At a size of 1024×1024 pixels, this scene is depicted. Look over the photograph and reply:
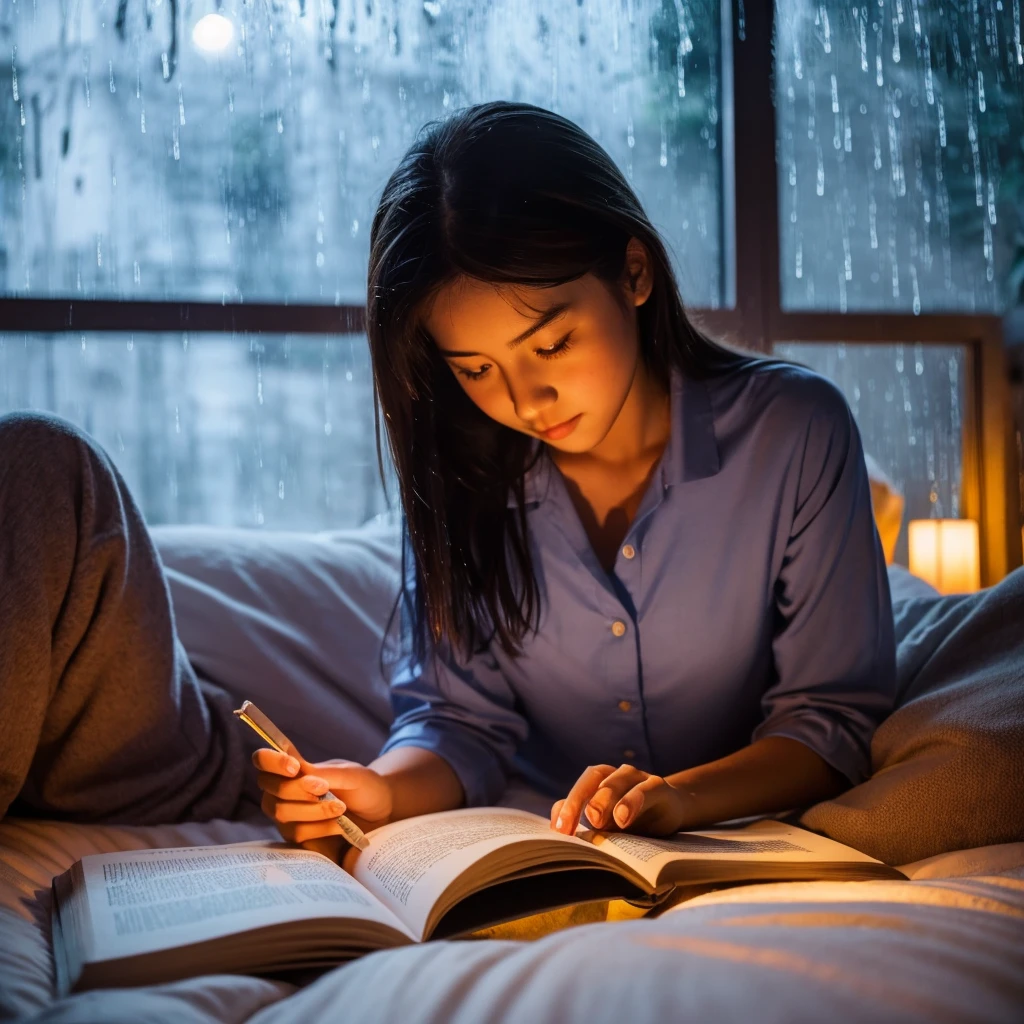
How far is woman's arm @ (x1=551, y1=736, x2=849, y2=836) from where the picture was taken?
85cm

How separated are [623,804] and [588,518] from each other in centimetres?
48

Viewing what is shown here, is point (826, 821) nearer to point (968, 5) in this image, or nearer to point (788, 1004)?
point (788, 1004)

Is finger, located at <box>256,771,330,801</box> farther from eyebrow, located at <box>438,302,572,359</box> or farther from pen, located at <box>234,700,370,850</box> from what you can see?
eyebrow, located at <box>438,302,572,359</box>

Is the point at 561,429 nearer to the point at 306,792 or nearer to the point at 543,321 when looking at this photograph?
the point at 543,321

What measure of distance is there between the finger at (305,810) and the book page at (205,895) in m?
0.03

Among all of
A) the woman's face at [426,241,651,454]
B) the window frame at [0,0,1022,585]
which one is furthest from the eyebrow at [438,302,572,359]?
the window frame at [0,0,1022,585]

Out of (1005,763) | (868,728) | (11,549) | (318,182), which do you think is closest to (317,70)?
(318,182)

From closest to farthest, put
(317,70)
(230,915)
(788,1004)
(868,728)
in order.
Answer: (788,1004), (230,915), (868,728), (317,70)

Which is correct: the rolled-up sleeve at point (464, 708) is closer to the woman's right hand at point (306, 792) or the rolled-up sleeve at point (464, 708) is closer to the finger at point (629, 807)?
the woman's right hand at point (306, 792)

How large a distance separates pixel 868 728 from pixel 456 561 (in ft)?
1.56

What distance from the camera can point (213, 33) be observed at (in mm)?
1876

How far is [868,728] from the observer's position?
109 centimetres

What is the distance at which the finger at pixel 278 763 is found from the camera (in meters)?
0.88

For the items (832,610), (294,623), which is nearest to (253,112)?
(294,623)
